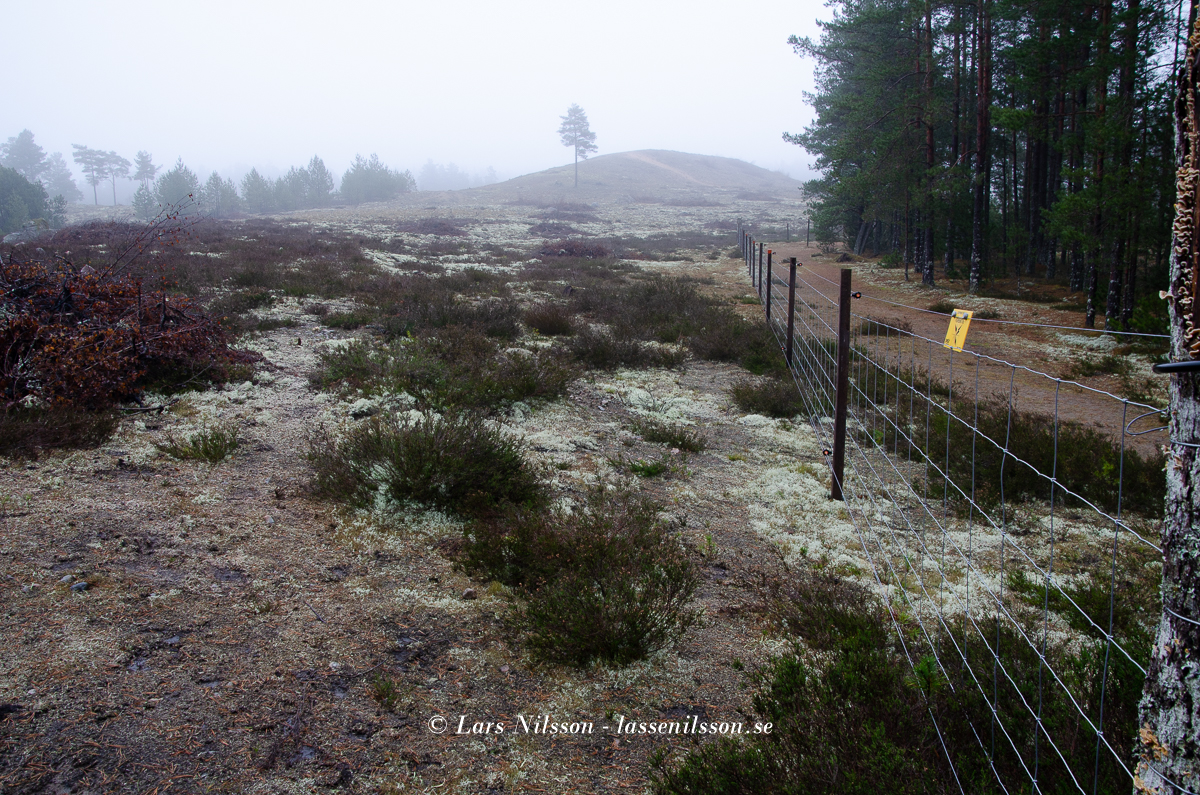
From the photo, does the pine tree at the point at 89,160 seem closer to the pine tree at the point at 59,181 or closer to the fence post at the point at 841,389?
the pine tree at the point at 59,181

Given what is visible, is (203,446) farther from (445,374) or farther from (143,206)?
(143,206)

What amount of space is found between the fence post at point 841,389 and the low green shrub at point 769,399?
7.38ft

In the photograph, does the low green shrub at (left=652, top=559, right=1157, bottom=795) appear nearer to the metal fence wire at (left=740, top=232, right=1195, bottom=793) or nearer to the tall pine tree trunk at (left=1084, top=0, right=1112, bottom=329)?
the metal fence wire at (left=740, top=232, right=1195, bottom=793)

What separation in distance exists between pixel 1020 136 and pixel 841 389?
1018 inches

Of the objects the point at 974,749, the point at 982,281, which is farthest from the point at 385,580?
the point at 982,281

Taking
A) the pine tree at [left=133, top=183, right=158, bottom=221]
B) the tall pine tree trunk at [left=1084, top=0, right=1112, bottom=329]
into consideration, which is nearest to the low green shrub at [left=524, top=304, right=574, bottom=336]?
the tall pine tree trunk at [left=1084, top=0, right=1112, bottom=329]

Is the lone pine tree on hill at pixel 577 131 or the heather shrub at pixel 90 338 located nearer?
the heather shrub at pixel 90 338

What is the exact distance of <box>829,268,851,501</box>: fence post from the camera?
495 centimetres

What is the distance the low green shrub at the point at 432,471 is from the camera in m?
4.44

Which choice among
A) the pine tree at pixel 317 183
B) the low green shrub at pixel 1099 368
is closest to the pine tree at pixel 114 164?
the pine tree at pixel 317 183

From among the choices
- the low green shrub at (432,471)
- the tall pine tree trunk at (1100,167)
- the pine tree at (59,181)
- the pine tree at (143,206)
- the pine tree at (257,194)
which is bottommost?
the low green shrub at (432,471)

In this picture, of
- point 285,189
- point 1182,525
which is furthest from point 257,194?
point 1182,525

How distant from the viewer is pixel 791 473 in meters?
5.63

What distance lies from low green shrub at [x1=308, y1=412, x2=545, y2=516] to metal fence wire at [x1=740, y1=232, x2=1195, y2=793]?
249cm
